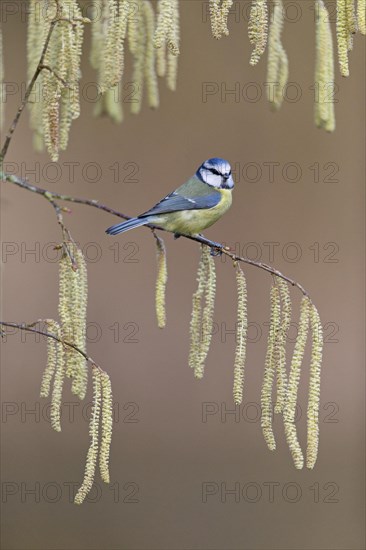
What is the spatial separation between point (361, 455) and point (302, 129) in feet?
3.37

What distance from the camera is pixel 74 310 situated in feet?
3.39

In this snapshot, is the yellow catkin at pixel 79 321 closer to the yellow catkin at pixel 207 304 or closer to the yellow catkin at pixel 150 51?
the yellow catkin at pixel 207 304

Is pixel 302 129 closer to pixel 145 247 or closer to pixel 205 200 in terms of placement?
pixel 145 247

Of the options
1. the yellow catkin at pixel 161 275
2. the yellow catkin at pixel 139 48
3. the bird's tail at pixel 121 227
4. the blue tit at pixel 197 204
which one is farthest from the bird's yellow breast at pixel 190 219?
the yellow catkin at pixel 161 275

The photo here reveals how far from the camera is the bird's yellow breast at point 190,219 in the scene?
5.45 feet

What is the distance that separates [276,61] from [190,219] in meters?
0.47

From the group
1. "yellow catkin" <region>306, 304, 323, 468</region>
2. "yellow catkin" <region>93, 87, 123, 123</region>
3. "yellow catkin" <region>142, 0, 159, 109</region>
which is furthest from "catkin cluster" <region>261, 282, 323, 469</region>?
"yellow catkin" <region>93, 87, 123, 123</region>

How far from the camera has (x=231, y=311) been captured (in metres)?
2.56

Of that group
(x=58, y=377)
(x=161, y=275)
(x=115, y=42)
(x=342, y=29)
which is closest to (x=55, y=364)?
(x=58, y=377)

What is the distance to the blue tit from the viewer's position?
1657mm

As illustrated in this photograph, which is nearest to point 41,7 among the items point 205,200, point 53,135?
point 53,135

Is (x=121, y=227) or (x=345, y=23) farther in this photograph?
(x=121, y=227)

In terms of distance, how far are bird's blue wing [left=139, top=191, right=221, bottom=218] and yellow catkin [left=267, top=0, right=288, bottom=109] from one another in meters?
0.37

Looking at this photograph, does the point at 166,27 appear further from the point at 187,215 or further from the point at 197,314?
the point at 187,215
